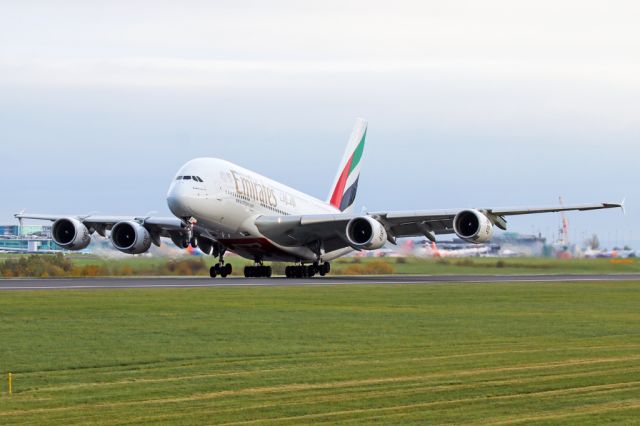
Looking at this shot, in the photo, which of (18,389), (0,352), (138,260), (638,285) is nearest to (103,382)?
(18,389)

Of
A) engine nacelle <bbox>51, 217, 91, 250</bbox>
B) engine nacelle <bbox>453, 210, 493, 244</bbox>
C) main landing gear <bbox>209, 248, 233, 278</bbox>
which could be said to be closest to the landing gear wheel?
main landing gear <bbox>209, 248, 233, 278</bbox>

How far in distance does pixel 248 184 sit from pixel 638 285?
19.0m

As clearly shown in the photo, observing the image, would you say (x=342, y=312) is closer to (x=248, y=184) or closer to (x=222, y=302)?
(x=222, y=302)

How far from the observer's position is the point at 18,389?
15.6 meters

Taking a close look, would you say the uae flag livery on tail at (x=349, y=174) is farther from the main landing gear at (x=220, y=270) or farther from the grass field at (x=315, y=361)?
the grass field at (x=315, y=361)

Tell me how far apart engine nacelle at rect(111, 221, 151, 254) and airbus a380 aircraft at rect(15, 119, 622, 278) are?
50 mm

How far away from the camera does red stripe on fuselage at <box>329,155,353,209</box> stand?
67.9 metres

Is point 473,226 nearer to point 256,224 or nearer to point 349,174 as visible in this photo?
point 256,224

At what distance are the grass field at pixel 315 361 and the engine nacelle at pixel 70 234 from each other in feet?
71.8

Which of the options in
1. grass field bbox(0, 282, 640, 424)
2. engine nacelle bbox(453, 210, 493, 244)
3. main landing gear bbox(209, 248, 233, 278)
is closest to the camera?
grass field bbox(0, 282, 640, 424)

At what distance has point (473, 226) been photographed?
172ft

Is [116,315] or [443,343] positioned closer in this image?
[443,343]

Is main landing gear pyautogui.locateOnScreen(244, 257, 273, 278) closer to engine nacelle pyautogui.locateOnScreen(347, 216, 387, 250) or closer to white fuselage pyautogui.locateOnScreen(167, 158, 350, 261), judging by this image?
white fuselage pyautogui.locateOnScreen(167, 158, 350, 261)

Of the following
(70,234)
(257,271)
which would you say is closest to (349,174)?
(257,271)
